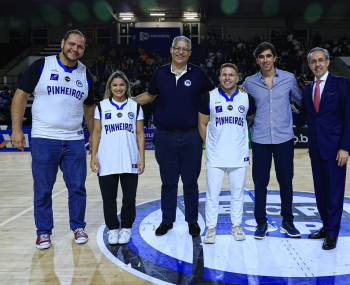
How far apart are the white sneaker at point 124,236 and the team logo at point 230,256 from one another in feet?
0.18

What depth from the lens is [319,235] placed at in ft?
10.8

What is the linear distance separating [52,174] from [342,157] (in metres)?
2.60

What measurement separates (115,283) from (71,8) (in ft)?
69.3

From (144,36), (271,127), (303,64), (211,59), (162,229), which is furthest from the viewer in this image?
(144,36)

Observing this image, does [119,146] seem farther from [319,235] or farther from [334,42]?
[334,42]

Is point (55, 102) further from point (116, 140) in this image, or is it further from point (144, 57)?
point (144, 57)

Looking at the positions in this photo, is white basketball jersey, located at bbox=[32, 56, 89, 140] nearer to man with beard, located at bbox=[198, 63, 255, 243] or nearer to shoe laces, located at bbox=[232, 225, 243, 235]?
man with beard, located at bbox=[198, 63, 255, 243]

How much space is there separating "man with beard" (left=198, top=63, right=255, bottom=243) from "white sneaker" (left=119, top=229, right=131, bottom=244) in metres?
0.74

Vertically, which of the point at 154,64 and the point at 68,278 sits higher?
the point at 154,64

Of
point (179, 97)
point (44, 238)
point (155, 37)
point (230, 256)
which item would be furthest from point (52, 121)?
point (155, 37)

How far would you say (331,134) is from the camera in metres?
3.04

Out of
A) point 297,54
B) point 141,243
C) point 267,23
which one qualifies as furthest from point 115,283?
point 267,23

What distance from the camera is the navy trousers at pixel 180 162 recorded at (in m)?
3.34

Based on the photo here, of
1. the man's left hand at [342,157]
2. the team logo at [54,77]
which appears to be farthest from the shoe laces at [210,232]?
the team logo at [54,77]
